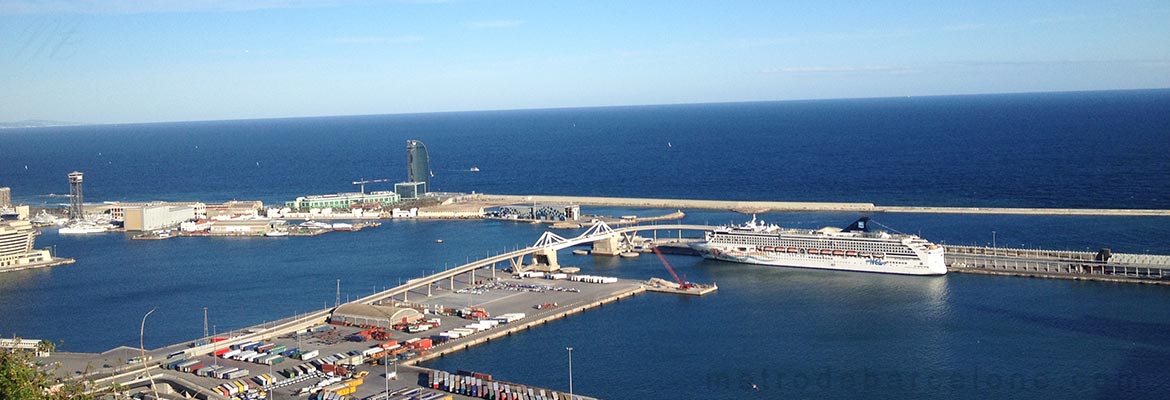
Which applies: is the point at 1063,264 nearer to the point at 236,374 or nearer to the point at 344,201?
the point at 236,374

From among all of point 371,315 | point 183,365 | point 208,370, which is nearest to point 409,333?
point 371,315

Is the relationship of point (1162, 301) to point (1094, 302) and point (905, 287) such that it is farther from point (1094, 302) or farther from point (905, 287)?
point (905, 287)

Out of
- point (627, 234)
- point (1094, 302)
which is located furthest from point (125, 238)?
point (1094, 302)

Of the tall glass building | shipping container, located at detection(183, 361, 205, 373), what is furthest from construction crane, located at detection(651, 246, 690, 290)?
the tall glass building

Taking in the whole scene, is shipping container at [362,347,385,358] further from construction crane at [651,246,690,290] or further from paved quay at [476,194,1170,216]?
paved quay at [476,194,1170,216]

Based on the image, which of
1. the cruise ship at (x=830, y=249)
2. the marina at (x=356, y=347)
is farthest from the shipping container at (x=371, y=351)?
the cruise ship at (x=830, y=249)
